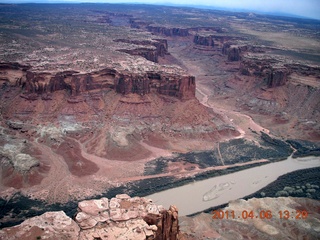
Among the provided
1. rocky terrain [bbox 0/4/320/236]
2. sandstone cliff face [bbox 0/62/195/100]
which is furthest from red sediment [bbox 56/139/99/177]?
sandstone cliff face [bbox 0/62/195/100]

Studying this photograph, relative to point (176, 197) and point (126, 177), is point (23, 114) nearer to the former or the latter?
point (126, 177)

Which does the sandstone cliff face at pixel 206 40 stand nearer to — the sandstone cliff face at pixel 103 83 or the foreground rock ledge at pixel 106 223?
the sandstone cliff face at pixel 103 83

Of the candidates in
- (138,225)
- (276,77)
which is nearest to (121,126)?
(138,225)

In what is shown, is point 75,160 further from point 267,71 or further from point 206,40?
point 206,40

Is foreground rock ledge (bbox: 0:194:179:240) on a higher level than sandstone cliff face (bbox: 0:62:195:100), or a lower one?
higher

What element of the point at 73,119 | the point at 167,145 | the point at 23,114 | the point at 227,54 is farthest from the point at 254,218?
the point at 227,54

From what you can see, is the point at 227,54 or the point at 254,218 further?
the point at 227,54

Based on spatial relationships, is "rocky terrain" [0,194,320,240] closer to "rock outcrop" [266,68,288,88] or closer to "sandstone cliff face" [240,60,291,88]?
"rock outcrop" [266,68,288,88]

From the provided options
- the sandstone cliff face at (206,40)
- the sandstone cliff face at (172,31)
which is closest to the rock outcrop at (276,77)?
the sandstone cliff face at (206,40)
